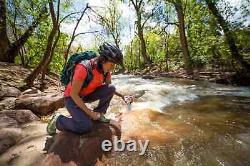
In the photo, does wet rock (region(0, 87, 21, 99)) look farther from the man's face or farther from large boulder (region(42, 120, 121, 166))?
the man's face

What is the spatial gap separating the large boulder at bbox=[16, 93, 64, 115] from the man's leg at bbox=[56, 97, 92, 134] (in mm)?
2603

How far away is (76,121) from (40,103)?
117 inches

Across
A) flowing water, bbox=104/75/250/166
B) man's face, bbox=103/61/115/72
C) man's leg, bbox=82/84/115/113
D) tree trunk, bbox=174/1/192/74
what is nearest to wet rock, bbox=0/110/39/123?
man's leg, bbox=82/84/115/113

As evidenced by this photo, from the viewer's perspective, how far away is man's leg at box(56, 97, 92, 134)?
394cm

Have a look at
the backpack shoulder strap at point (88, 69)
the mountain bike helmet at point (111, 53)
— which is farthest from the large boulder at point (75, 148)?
the mountain bike helmet at point (111, 53)

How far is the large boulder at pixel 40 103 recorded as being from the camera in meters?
6.43

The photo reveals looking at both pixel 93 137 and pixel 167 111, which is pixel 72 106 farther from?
pixel 167 111

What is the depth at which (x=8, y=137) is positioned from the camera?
4.22 m

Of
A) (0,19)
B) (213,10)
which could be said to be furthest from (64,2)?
(213,10)

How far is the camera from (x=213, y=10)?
14547 mm

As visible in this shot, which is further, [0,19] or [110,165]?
[0,19]

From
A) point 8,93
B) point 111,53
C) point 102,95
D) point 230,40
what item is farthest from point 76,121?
point 230,40

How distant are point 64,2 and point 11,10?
4.06 m

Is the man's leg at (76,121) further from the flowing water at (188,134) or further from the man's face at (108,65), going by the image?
the man's face at (108,65)
